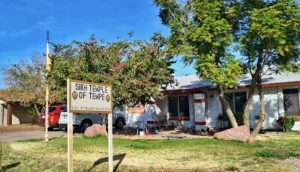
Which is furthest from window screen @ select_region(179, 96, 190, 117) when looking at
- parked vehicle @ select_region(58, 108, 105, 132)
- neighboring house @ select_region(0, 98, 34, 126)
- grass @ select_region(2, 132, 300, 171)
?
neighboring house @ select_region(0, 98, 34, 126)

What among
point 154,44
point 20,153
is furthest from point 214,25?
point 20,153

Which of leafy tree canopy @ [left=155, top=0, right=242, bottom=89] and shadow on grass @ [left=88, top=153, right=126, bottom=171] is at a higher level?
leafy tree canopy @ [left=155, top=0, right=242, bottom=89]

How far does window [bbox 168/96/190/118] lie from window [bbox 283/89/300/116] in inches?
263

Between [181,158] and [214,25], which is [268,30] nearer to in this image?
[214,25]

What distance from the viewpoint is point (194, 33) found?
16.6 metres

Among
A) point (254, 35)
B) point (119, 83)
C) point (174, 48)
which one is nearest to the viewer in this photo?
point (254, 35)

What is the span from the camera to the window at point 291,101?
20.8m

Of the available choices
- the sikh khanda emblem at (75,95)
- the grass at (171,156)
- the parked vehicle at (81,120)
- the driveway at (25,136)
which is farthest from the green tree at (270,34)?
the driveway at (25,136)

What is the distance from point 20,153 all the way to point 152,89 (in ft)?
27.0

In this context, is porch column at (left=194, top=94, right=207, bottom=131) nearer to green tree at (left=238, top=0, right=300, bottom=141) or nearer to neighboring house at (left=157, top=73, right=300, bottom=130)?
neighboring house at (left=157, top=73, right=300, bottom=130)

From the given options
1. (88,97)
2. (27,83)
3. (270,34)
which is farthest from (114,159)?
(27,83)

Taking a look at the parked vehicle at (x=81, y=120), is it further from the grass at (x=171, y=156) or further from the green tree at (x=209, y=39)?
the green tree at (x=209, y=39)

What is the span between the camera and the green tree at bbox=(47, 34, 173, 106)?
66.9ft

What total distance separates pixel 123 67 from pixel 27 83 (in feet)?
60.4
